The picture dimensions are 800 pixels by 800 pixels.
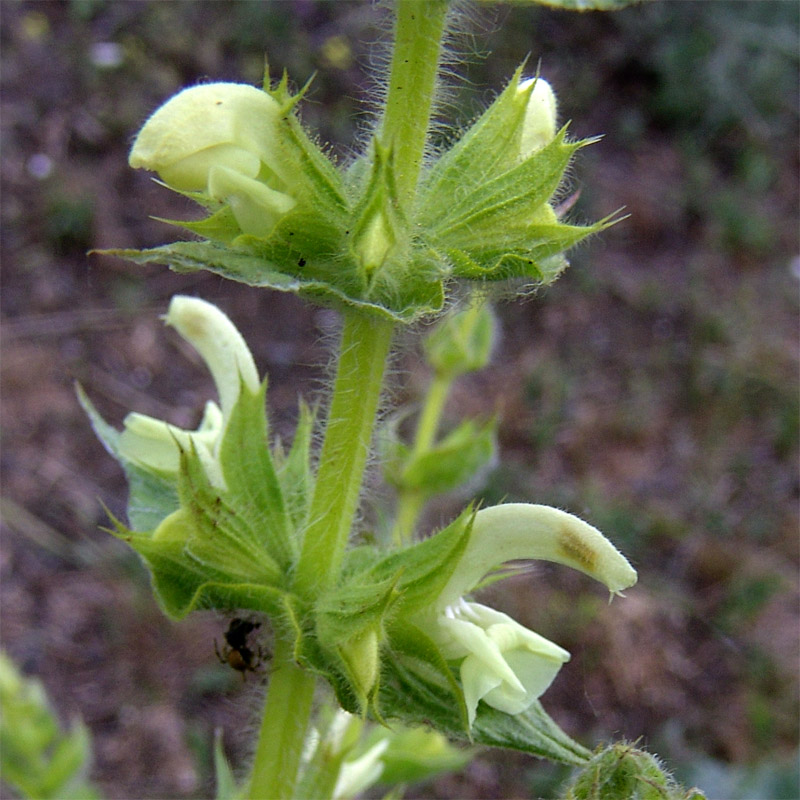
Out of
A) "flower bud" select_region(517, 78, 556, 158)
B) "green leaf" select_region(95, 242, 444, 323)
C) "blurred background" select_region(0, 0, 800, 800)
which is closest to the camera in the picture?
"green leaf" select_region(95, 242, 444, 323)

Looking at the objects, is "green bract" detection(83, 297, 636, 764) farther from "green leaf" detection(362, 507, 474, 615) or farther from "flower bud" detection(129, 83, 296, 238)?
"flower bud" detection(129, 83, 296, 238)

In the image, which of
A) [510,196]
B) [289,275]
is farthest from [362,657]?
[510,196]

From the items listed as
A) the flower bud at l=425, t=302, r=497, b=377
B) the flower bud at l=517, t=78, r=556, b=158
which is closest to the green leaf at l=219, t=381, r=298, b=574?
the flower bud at l=517, t=78, r=556, b=158

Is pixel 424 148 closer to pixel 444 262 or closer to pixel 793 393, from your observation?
pixel 444 262

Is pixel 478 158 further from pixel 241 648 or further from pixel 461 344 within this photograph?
pixel 461 344

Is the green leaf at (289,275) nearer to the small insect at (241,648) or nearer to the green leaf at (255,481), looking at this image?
the green leaf at (255,481)

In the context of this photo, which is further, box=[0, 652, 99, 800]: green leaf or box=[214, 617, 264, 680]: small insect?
box=[0, 652, 99, 800]: green leaf
